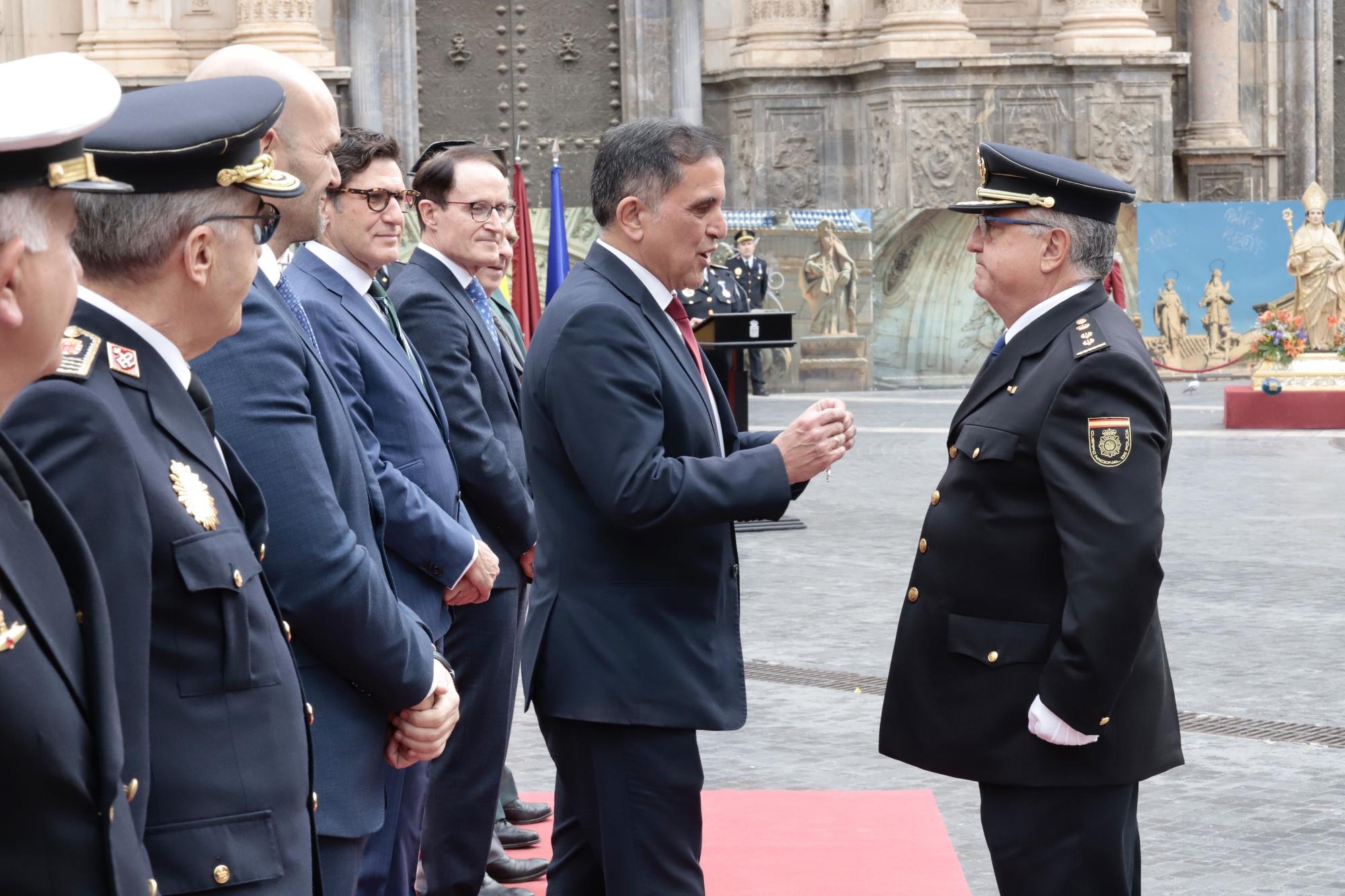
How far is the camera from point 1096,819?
11.1 ft

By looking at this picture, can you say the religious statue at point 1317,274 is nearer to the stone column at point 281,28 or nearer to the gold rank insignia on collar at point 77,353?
the stone column at point 281,28

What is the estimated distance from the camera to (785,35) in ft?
69.5

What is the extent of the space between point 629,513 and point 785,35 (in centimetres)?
1853

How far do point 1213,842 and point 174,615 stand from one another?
11.9ft

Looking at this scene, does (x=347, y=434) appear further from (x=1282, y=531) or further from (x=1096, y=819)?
(x=1282, y=531)

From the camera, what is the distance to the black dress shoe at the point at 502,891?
4.68 meters

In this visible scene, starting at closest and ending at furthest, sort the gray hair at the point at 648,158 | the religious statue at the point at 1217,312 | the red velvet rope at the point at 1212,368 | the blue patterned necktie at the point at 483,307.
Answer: the gray hair at the point at 648,158, the blue patterned necktie at the point at 483,307, the religious statue at the point at 1217,312, the red velvet rope at the point at 1212,368

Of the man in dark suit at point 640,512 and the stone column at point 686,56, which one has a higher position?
the stone column at point 686,56

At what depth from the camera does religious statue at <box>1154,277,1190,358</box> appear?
2042cm

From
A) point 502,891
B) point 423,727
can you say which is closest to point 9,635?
point 423,727

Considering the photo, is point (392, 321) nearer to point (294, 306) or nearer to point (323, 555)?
point (294, 306)

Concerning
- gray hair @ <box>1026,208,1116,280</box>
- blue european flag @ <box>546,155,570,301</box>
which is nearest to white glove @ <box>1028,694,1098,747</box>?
gray hair @ <box>1026,208,1116,280</box>

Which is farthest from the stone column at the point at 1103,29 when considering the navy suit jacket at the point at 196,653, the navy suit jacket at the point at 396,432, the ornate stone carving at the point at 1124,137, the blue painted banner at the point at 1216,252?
the navy suit jacket at the point at 196,653

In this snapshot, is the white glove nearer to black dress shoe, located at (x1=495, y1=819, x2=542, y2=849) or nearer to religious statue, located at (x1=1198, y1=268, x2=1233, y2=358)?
black dress shoe, located at (x1=495, y1=819, x2=542, y2=849)
